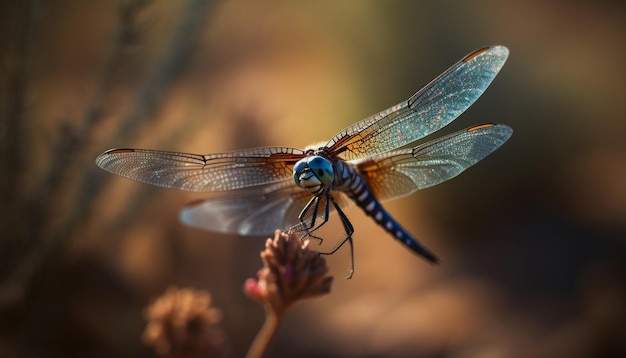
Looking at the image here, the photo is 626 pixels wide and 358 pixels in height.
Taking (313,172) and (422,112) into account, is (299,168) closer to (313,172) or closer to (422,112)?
(313,172)

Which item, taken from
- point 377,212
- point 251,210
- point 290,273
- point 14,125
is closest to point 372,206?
point 377,212

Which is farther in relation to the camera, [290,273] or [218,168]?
[218,168]

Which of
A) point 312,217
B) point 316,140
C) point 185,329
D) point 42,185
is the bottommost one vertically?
point 185,329

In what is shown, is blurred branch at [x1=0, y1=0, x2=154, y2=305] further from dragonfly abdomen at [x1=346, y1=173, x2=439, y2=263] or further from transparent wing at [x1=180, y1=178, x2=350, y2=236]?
dragonfly abdomen at [x1=346, y1=173, x2=439, y2=263]

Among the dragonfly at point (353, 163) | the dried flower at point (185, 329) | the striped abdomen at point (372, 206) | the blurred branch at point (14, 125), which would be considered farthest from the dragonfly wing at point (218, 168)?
the blurred branch at point (14, 125)

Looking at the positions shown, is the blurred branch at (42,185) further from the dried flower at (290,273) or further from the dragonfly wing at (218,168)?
the dried flower at (290,273)

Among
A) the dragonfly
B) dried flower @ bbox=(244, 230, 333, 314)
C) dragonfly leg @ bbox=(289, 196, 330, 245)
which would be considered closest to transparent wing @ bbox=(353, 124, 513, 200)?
the dragonfly

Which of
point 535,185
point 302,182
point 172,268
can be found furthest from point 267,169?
point 535,185
